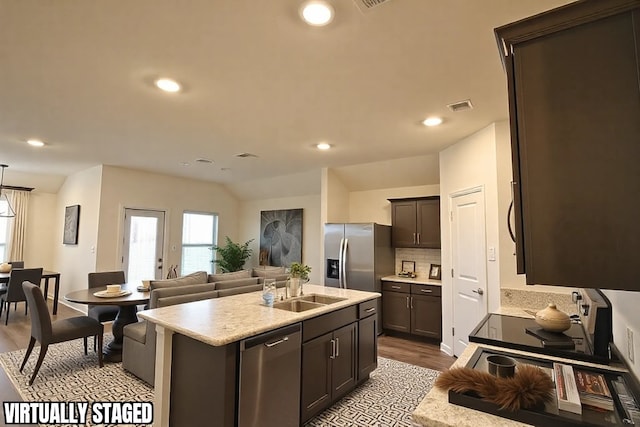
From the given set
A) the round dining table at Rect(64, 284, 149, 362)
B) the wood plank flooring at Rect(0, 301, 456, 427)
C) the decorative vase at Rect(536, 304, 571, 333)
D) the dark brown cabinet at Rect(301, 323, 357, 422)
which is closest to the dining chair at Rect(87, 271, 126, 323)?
the round dining table at Rect(64, 284, 149, 362)

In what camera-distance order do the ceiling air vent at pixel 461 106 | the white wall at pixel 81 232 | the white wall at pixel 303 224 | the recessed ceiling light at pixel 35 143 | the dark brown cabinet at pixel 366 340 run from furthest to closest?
the white wall at pixel 303 224, the white wall at pixel 81 232, the recessed ceiling light at pixel 35 143, the dark brown cabinet at pixel 366 340, the ceiling air vent at pixel 461 106

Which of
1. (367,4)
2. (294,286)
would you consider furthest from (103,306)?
(367,4)

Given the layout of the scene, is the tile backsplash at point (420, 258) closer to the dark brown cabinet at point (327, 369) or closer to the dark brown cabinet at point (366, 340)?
the dark brown cabinet at point (366, 340)

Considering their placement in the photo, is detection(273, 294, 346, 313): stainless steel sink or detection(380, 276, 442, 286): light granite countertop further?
detection(380, 276, 442, 286): light granite countertop

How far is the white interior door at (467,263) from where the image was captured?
356 centimetres

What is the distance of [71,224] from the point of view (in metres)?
6.35

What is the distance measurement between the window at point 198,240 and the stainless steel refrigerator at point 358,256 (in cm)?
343

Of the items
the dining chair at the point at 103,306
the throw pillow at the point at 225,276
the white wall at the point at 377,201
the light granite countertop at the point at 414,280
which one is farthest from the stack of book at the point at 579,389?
the dining chair at the point at 103,306

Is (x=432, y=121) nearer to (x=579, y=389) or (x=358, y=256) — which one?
(x=358, y=256)

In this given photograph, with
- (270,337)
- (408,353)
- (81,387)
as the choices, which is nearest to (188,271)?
(81,387)

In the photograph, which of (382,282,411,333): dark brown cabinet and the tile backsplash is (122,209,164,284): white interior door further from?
the tile backsplash

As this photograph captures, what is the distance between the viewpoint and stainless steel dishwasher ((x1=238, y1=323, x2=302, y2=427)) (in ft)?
6.34

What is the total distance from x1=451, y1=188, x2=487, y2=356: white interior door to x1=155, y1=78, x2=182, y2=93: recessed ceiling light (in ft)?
10.5

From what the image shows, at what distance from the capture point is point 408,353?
4.18 meters
